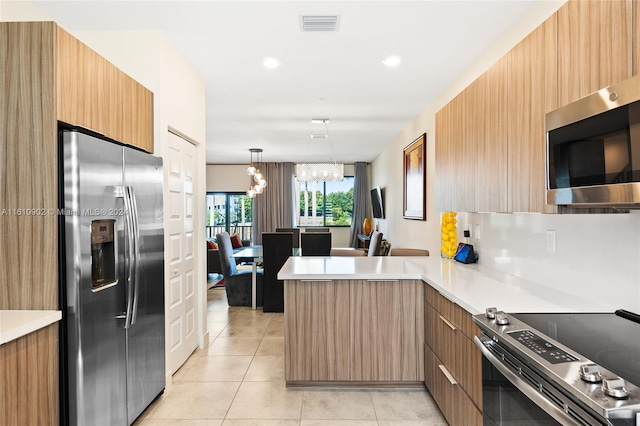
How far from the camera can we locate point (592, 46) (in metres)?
1.38

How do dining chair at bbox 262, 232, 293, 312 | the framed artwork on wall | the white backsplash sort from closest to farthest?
the white backsplash < the framed artwork on wall < dining chair at bbox 262, 232, 293, 312

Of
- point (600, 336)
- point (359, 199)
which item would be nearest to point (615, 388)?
point (600, 336)

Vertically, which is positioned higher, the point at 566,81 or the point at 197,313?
the point at 566,81

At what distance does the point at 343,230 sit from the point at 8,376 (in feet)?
29.9

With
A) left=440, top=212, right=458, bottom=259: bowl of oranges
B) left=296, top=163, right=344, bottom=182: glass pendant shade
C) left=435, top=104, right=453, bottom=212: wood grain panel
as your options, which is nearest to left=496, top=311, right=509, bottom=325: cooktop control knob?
left=435, top=104, right=453, bottom=212: wood grain panel

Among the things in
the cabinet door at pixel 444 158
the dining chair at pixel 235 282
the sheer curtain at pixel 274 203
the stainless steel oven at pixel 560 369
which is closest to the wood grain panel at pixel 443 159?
the cabinet door at pixel 444 158

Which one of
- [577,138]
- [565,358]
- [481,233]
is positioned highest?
[577,138]

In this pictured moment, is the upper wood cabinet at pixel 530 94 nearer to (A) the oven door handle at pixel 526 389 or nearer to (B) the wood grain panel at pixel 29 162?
(A) the oven door handle at pixel 526 389

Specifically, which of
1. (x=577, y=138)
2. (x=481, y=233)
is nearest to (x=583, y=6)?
(x=577, y=138)

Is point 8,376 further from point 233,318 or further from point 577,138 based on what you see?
point 233,318

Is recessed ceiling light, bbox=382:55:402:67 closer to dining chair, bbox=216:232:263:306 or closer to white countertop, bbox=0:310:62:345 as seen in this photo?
white countertop, bbox=0:310:62:345

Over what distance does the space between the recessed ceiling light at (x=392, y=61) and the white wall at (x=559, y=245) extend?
656 millimetres

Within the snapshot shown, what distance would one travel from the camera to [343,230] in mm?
10430

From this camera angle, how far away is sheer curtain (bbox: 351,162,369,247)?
1005 cm
